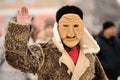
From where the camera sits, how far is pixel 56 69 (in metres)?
7.95

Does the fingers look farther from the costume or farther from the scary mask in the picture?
the scary mask

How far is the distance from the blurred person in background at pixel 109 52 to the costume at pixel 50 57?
4.81 metres

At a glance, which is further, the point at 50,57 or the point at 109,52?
the point at 109,52

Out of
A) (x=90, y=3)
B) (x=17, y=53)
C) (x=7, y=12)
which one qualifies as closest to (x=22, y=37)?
(x=17, y=53)

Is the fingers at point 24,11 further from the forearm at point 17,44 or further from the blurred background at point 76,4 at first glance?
the blurred background at point 76,4

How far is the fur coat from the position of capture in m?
7.41

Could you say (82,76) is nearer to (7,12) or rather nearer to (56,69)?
(56,69)

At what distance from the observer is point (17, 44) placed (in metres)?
7.40

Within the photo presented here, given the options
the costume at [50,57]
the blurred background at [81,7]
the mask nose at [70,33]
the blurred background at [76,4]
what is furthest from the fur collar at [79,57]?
the blurred background at [81,7]

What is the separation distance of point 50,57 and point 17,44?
0.66m

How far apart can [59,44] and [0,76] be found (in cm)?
185

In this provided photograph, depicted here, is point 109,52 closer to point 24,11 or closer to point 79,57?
point 79,57

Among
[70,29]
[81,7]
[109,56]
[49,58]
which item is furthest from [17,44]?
[81,7]

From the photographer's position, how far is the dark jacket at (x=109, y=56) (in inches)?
519
